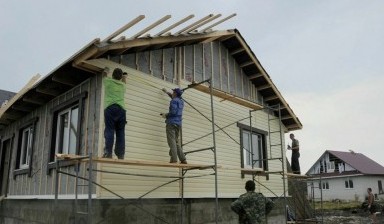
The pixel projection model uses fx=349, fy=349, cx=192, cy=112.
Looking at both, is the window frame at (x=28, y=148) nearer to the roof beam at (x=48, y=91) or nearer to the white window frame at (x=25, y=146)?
the white window frame at (x=25, y=146)

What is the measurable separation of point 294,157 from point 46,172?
382 inches

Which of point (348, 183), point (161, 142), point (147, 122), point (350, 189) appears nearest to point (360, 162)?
point (348, 183)

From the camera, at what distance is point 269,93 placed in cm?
1413

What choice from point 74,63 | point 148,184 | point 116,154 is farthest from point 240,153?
point 74,63

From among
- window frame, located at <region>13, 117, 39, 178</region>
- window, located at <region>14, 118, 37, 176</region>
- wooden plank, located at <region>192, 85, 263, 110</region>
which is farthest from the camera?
window, located at <region>14, 118, 37, 176</region>

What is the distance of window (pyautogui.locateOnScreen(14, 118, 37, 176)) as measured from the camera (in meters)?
11.5

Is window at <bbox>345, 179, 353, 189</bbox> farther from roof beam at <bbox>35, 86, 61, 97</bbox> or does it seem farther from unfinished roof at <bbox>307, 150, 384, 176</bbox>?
roof beam at <bbox>35, 86, 61, 97</bbox>

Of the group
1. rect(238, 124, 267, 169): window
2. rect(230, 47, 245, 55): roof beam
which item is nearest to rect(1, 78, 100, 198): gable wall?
rect(238, 124, 267, 169): window

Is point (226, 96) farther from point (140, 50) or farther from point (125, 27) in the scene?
point (125, 27)

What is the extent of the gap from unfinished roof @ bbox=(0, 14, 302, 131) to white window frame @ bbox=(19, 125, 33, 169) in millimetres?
641

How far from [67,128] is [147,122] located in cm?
232

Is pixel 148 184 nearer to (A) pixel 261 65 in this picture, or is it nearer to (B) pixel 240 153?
(B) pixel 240 153

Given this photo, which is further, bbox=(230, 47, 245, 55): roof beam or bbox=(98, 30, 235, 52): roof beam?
bbox=(230, 47, 245, 55): roof beam

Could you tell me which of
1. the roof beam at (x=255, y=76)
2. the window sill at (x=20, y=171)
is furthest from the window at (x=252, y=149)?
the window sill at (x=20, y=171)
